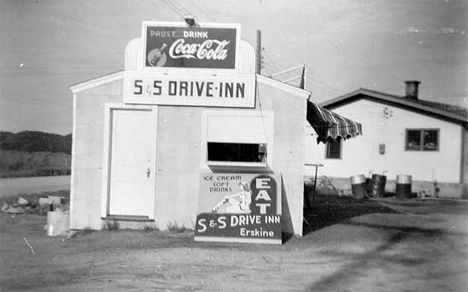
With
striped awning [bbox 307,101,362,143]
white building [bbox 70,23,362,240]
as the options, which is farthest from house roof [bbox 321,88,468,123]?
white building [bbox 70,23,362,240]

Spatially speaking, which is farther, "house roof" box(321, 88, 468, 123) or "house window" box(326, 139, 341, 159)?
"house window" box(326, 139, 341, 159)

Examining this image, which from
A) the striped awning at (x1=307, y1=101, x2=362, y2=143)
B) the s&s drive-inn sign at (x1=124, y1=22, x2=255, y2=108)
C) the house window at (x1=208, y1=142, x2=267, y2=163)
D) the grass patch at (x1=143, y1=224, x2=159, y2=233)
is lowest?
the grass patch at (x1=143, y1=224, x2=159, y2=233)

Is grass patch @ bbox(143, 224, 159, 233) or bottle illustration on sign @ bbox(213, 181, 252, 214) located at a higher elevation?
bottle illustration on sign @ bbox(213, 181, 252, 214)

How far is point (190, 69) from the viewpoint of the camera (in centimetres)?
1011

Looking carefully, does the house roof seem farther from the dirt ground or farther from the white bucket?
the white bucket

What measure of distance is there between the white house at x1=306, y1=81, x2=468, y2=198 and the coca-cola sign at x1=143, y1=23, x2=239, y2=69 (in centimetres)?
1509

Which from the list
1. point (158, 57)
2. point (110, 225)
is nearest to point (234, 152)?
point (158, 57)

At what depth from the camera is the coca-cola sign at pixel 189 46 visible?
33.1 ft

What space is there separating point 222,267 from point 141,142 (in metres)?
3.60

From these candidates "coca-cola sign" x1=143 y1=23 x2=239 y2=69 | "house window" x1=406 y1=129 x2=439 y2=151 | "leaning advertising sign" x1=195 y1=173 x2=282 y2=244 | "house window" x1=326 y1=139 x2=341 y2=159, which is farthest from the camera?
"house window" x1=326 y1=139 x2=341 y2=159

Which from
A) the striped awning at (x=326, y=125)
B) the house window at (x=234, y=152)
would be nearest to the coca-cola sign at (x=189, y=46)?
the house window at (x=234, y=152)

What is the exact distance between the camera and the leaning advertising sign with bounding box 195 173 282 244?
9.31 metres

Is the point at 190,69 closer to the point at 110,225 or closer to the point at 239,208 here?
the point at 239,208

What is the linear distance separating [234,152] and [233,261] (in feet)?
11.0
